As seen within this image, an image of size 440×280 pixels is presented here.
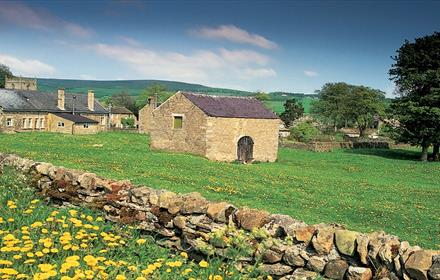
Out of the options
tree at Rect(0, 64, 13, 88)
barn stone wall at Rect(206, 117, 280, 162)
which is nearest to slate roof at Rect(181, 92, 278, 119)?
barn stone wall at Rect(206, 117, 280, 162)

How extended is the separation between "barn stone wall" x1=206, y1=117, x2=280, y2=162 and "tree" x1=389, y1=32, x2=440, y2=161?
52.8ft

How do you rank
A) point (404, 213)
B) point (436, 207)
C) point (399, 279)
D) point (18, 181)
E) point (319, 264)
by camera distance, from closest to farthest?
1. point (399, 279)
2. point (319, 264)
3. point (18, 181)
4. point (404, 213)
5. point (436, 207)

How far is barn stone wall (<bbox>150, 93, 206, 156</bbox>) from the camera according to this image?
39469 millimetres

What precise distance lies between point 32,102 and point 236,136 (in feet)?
158

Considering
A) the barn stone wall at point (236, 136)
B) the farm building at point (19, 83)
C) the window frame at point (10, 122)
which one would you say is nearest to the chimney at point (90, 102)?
the window frame at point (10, 122)

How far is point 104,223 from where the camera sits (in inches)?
423

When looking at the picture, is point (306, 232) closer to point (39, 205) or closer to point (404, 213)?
point (39, 205)

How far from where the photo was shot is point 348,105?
371 ft

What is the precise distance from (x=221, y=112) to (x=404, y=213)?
2276 centimetres

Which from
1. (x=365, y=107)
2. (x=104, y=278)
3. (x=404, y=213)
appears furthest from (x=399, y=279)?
(x=365, y=107)

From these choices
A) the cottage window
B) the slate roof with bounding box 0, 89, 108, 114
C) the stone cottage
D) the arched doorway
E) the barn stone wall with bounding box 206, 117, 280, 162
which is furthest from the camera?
the slate roof with bounding box 0, 89, 108, 114

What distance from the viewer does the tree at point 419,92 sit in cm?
4803

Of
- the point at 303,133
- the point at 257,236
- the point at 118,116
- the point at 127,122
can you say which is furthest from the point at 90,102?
the point at 257,236

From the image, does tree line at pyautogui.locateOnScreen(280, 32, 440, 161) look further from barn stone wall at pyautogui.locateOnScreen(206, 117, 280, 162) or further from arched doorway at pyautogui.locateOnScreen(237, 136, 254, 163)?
arched doorway at pyautogui.locateOnScreen(237, 136, 254, 163)
